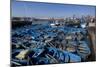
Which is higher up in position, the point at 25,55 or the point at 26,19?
the point at 26,19

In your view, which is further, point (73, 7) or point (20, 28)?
point (73, 7)
